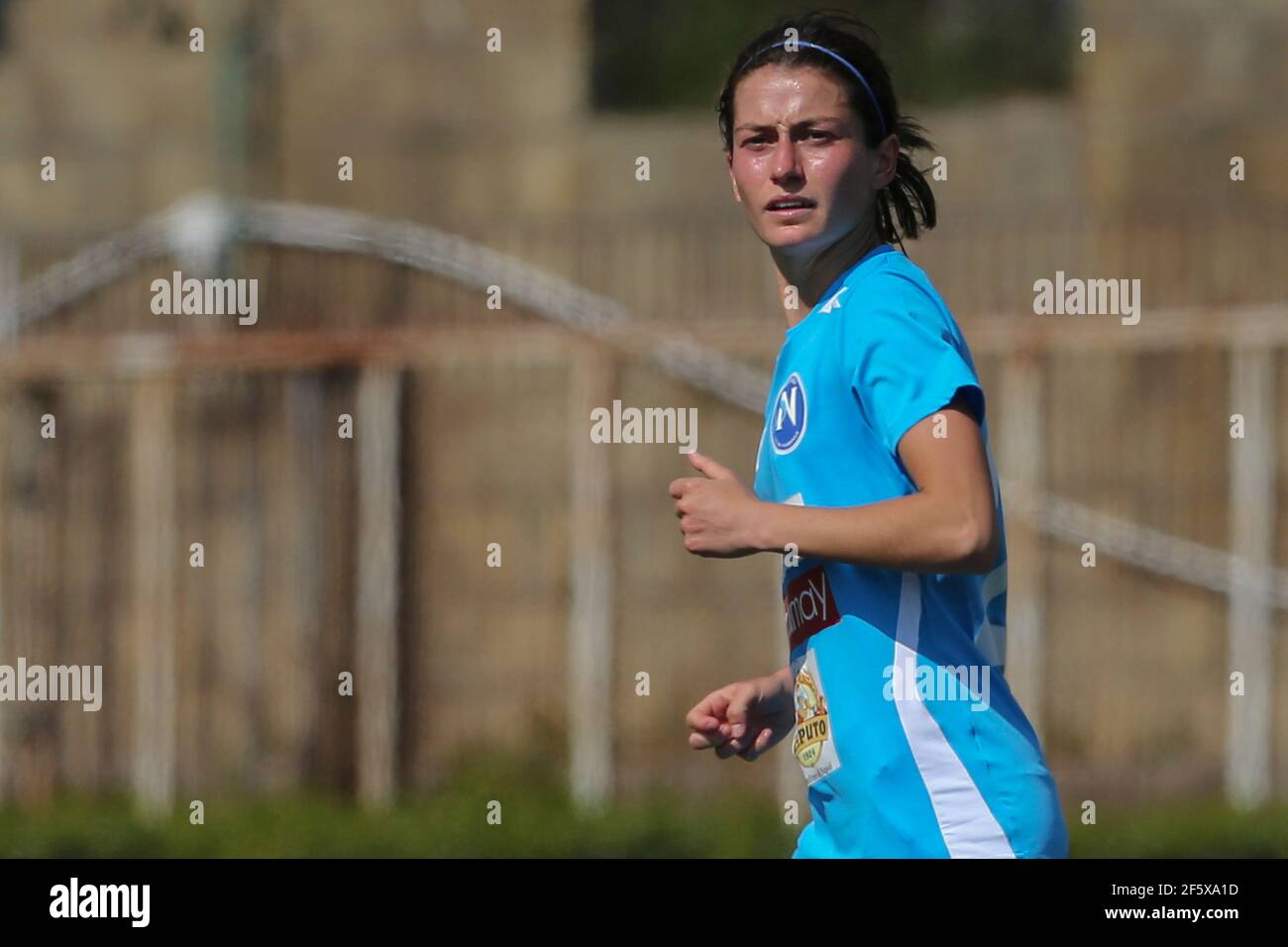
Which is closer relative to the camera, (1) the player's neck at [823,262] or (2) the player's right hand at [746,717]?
(1) the player's neck at [823,262]

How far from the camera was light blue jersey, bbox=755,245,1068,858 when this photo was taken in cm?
329

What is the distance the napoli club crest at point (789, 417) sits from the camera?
3412 millimetres

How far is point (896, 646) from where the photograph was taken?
3340 millimetres

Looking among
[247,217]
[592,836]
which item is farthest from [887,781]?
[247,217]

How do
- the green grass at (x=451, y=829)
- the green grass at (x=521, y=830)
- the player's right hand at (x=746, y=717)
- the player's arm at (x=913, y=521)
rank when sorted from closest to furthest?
the player's arm at (x=913, y=521) < the player's right hand at (x=746, y=717) < the green grass at (x=521, y=830) < the green grass at (x=451, y=829)

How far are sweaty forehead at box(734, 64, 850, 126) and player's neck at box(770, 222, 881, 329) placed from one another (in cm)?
21

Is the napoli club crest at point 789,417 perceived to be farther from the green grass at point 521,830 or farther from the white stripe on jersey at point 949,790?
the green grass at point 521,830

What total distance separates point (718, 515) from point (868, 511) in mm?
247

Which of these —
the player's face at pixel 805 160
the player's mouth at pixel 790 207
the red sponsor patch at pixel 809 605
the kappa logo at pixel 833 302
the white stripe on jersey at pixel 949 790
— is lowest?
the white stripe on jersey at pixel 949 790

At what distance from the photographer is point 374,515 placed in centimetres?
1002

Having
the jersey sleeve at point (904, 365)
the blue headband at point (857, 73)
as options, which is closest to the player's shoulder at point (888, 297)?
the jersey sleeve at point (904, 365)

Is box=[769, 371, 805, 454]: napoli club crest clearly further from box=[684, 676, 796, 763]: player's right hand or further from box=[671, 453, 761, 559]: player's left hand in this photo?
box=[684, 676, 796, 763]: player's right hand

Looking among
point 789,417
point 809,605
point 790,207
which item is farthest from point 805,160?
point 809,605
